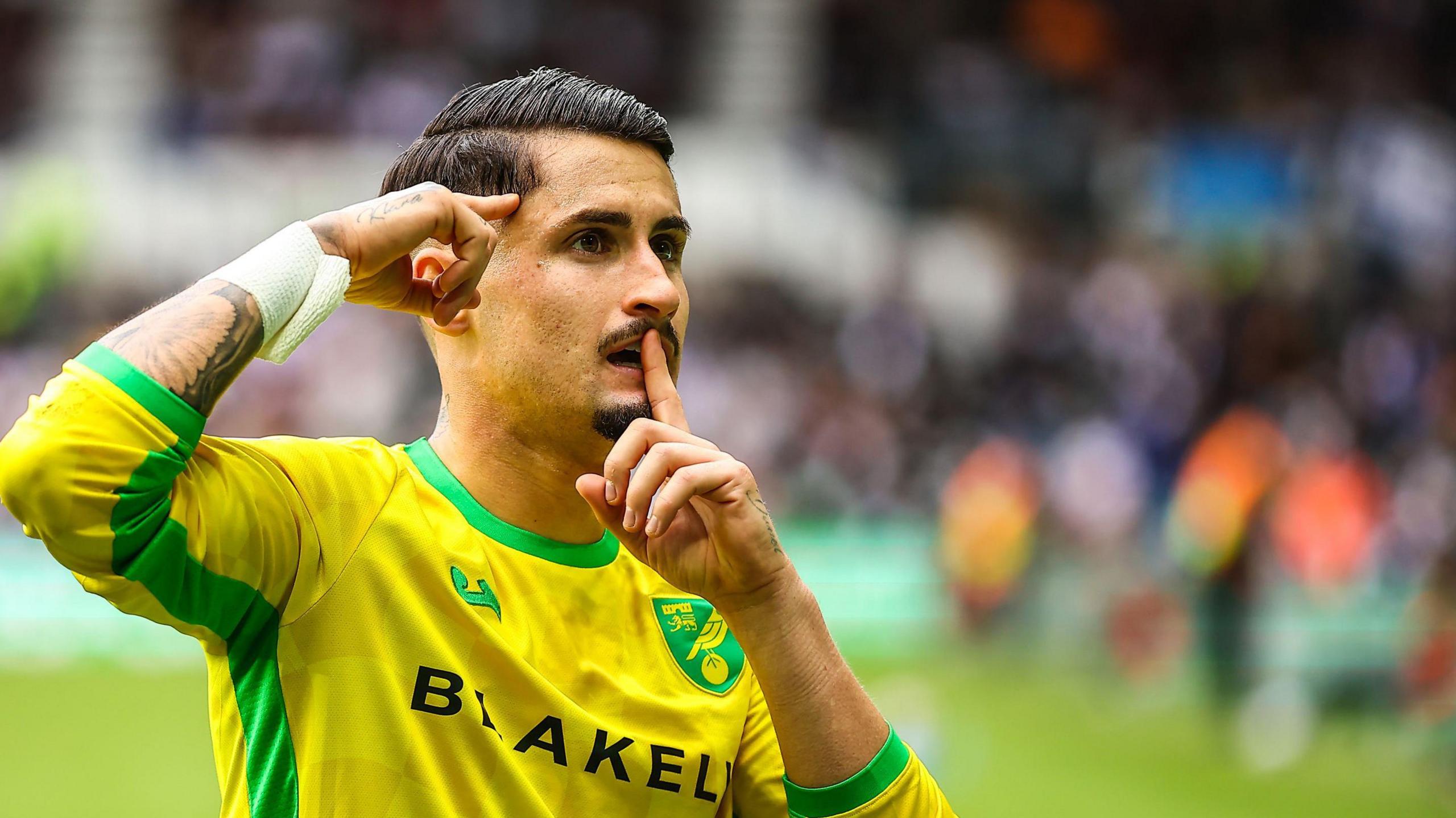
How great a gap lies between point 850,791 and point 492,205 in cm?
112

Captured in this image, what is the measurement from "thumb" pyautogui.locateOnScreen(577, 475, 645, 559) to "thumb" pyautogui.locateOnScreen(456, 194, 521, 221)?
48cm

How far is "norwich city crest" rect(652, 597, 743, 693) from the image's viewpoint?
2.70m

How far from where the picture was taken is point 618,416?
2604 mm

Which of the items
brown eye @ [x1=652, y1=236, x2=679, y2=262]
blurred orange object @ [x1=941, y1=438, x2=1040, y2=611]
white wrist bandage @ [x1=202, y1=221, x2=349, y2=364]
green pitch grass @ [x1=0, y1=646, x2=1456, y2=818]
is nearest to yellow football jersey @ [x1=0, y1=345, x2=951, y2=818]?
white wrist bandage @ [x1=202, y1=221, x2=349, y2=364]

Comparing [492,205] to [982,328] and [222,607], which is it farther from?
[982,328]

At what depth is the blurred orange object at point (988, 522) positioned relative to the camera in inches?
456

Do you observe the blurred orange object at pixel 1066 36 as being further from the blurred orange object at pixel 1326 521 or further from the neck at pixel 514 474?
the neck at pixel 514 474

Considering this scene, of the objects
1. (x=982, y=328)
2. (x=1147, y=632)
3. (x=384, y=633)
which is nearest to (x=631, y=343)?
(x=384, y=633)

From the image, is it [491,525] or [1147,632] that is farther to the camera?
[1147,632]

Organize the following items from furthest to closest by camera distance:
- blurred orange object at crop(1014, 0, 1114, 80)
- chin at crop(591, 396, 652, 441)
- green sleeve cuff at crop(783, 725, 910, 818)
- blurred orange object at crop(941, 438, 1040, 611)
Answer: blurred orange object at crop(1014, 0, 1114, 80)
blurred orange object at crop(941, 438, 1040, 611)
chin at crop(591, 396, 652, 441)
green sleeve cuff at crop(783, 725, 910, 818)

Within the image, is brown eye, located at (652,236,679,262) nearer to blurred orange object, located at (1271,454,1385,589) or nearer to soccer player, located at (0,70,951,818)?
soccer player, located at (0,70,951,818)

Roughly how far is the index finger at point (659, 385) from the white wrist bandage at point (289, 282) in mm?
571

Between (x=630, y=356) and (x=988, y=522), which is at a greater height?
(x=988, y=522)

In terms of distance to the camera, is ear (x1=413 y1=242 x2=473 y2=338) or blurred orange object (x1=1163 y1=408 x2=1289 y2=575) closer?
ear (x1=413 y1=242 x2=473 y2=338)
